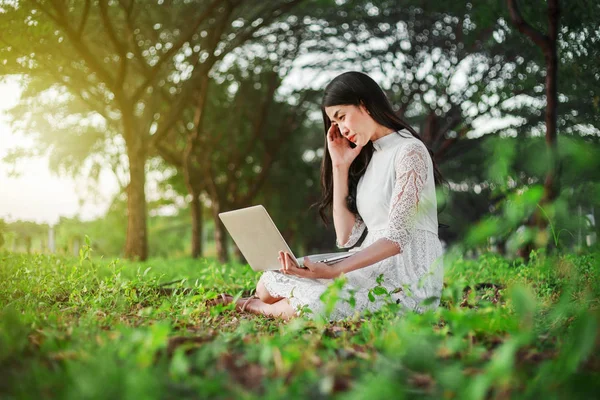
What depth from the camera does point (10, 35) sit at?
24.9ft

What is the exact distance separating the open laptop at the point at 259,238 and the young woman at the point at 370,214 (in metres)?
0.14

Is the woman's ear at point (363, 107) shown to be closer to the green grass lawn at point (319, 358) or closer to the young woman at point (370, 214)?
the young woman at point (370, 214)

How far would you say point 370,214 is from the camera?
4055mm

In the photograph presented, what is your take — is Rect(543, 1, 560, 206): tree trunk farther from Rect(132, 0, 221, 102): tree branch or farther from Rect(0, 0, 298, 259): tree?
Rect(132, 0, 221, 102): tree branch

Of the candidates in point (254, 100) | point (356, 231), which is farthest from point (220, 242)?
point (356, 231)

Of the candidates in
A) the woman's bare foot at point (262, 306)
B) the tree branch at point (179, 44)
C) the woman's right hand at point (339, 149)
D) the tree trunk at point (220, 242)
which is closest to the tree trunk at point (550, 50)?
the woman's right hand at point (339, 149)

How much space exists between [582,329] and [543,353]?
56 cm

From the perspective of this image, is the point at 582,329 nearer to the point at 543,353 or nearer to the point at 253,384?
the point at 543,353

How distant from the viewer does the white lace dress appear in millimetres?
3623

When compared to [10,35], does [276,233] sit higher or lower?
lower

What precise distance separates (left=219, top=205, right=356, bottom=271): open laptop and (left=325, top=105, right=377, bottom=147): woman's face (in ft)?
2.73

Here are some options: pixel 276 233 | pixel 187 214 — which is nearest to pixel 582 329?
pixel 276 233

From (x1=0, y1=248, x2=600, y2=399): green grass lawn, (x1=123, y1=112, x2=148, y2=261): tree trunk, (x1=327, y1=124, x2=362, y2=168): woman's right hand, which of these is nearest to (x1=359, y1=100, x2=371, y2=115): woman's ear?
(x1=327, y1=124, x2=362, y2=168): woman's right hand

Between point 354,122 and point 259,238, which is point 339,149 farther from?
point 259,238
